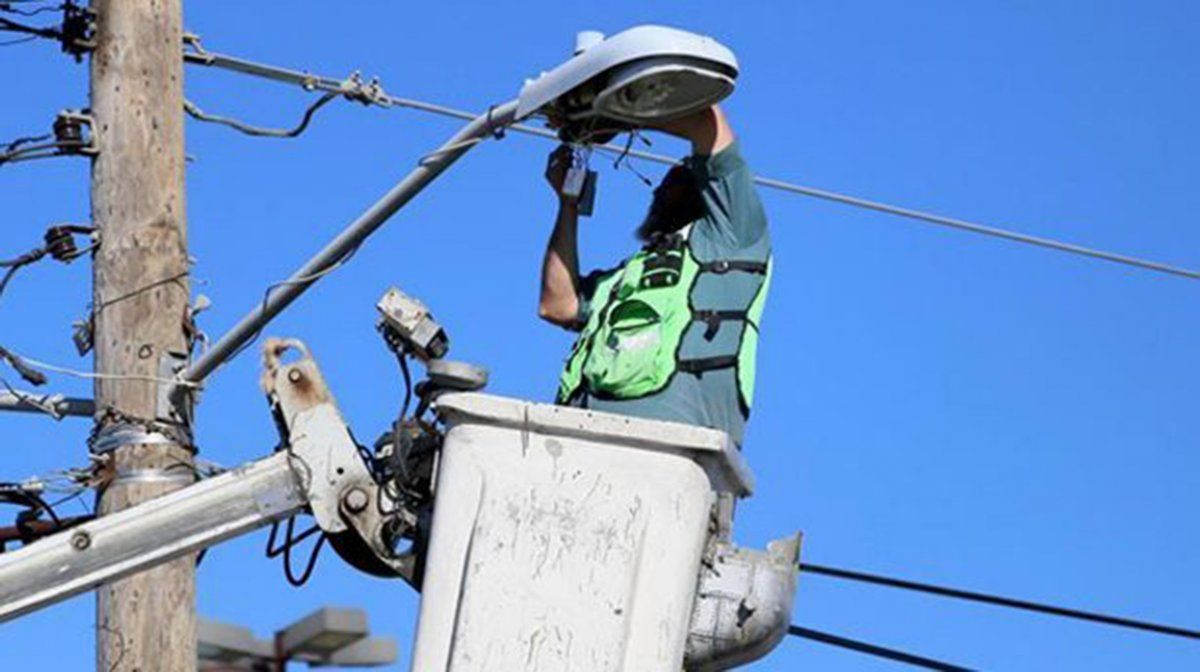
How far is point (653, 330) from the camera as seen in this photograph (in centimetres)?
873

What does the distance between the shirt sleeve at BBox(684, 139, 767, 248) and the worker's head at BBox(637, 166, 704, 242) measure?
35mm

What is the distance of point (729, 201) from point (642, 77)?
43cm

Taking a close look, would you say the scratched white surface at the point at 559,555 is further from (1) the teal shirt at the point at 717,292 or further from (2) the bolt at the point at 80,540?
(2) the bolt at the point at 80,540

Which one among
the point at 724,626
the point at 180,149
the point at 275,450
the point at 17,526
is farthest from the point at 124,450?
the point at 724,626

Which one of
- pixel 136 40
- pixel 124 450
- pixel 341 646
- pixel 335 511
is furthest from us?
pixel 136 40

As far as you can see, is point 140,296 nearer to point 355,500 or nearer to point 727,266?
point 355,500

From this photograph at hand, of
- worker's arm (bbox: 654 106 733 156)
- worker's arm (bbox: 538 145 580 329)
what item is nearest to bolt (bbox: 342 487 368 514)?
worker's arm (bbox: 538 145 580 329)

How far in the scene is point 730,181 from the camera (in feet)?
29.5

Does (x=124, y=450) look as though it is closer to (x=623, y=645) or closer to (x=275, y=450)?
(x=275, y=450)

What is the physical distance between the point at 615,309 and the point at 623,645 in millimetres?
1302

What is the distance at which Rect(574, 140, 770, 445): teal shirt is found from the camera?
341 inches

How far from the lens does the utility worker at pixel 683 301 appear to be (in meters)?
8.68

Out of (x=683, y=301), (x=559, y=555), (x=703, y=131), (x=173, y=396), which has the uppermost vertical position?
(x=703, y=131)

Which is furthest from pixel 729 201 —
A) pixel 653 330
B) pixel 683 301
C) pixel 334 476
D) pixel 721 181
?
pixel 334 476
